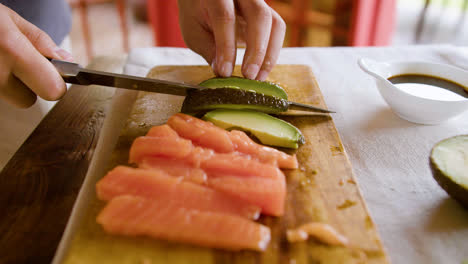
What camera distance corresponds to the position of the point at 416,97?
1482mm

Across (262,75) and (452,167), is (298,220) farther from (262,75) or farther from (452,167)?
(262,75)

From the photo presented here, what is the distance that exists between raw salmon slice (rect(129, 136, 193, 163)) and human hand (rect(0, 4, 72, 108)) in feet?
1.35

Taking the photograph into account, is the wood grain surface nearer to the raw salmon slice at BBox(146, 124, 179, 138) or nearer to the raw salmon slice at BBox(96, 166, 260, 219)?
the raw salmon slice at BBox(96, 166, 260, 219)

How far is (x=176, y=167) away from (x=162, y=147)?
3.4 inches

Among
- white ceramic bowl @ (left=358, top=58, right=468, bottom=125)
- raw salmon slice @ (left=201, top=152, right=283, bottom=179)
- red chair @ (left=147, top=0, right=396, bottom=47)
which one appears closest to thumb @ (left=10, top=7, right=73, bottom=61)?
raw salmon slice @ (left=201, top=152, right=283, bottom=179)

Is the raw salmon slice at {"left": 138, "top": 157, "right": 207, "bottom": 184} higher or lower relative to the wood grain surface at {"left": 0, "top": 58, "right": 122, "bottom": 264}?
higher

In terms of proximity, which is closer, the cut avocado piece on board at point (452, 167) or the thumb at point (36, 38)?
the cut avocado piece on board at point (452, 167)

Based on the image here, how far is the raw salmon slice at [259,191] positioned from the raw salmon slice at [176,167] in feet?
0.20

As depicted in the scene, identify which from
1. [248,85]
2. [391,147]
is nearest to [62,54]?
[248,85]

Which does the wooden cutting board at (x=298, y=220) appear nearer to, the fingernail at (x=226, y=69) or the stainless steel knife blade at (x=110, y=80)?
the stainless steel knife blade at (x=110, y=80)

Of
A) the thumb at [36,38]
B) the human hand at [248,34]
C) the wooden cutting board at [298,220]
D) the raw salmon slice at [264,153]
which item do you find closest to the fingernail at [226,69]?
the human hand at [248,34]

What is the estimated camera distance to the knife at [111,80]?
134 cm

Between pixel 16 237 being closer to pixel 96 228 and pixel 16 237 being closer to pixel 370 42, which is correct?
pixel 96 228

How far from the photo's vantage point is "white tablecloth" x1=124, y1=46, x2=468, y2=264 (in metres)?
1.09
